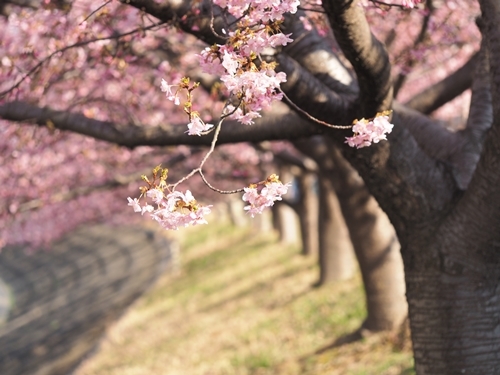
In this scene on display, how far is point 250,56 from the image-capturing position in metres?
3.49

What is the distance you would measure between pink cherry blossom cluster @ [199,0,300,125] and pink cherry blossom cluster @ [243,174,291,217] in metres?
0.37

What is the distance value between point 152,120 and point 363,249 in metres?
4.94

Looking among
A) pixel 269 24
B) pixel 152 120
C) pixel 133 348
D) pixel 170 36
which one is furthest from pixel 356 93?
pixel 133 348

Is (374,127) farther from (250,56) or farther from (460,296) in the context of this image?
(460,296)

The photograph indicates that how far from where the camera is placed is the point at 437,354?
5.55 metres

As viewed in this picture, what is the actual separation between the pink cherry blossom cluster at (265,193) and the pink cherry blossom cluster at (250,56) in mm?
373

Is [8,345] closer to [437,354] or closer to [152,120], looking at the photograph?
[152,120]

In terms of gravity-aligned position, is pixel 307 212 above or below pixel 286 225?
above

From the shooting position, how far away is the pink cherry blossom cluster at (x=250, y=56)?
3.48 m

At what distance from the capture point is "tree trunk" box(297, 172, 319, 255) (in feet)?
63.1

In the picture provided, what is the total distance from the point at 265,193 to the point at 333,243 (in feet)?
40.0

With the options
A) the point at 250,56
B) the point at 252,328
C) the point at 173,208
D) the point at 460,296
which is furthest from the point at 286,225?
the point at 250,56

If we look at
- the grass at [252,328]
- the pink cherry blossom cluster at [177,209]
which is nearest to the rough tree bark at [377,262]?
the grass at [252,328]

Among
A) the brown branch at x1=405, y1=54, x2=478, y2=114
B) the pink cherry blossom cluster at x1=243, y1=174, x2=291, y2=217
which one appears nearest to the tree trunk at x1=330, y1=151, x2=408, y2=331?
the brown branch at x1=405, y1=54, x2=478, y2=114
